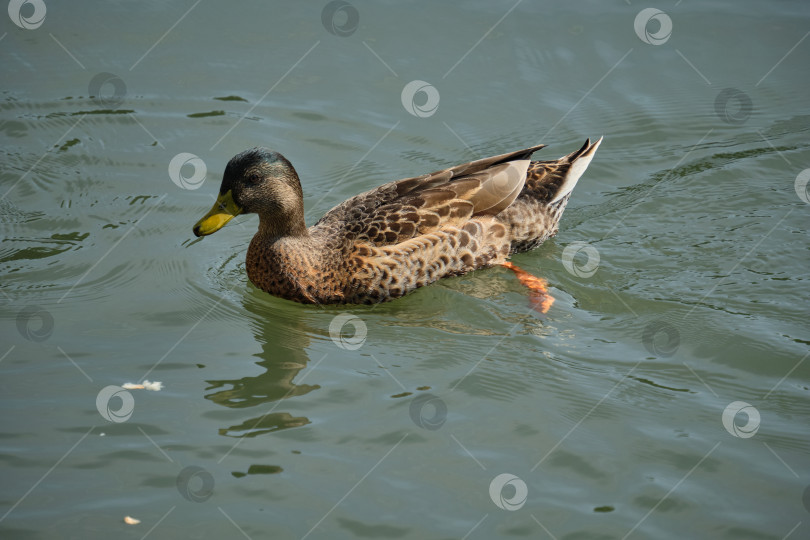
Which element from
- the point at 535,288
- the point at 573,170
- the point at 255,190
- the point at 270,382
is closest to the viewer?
the point at 270,382

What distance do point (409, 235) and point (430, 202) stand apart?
0.35 meters

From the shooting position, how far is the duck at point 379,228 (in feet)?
22.9

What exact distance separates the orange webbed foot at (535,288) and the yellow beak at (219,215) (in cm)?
234

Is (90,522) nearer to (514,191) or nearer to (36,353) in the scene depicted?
(36,353)

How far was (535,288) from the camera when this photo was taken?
24.2 ft

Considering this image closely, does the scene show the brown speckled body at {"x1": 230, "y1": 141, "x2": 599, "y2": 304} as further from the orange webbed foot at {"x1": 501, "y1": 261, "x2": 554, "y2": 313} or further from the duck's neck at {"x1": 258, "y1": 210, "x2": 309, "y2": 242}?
the orange webbed foot at {"x1": 501, "y1": 261, "x2": 554, "y2": 313}

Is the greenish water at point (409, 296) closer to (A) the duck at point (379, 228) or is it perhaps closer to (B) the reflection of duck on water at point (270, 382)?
(B) the reflection of duck on water at point (270, 382)

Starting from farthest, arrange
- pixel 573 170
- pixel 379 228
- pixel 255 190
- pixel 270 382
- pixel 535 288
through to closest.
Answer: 1. pixel 573 170
2. pixel 535 288
3. pixel 379 228
4. pixel 255 190
5. pixel 270 382

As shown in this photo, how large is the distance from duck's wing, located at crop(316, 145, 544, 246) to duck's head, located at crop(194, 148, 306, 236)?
1.59 feet

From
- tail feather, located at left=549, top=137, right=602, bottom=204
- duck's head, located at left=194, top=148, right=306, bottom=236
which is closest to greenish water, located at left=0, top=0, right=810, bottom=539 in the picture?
tail feather, located at left=549, top=137, right=602, bottom=204

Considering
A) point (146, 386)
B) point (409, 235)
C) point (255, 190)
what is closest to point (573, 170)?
point (409, 235)

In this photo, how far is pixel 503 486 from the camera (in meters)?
5.19

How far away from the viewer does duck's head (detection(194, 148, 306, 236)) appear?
6.88 metres

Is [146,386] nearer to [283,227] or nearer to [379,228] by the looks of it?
[283,227]
